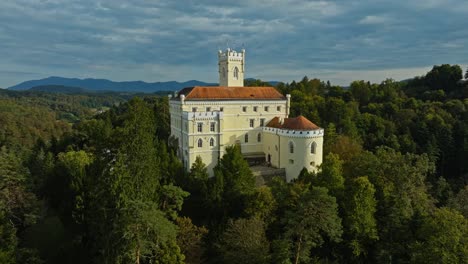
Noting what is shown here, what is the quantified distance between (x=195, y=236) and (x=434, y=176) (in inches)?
1641

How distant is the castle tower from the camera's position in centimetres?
4325

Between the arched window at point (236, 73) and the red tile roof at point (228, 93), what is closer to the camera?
the red tile roof at point (228, 93)

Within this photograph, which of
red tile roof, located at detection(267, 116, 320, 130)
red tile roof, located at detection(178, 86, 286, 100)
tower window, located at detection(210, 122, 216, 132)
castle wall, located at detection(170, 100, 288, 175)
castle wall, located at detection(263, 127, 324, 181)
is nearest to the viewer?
castle wall, located at detection(263, 127, 324, 181)

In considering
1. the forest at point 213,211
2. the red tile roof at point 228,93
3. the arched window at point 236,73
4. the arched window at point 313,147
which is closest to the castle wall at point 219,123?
the red tile roof at point 228,93

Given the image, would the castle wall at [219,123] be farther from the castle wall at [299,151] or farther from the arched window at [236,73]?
the arched window at [236,73]

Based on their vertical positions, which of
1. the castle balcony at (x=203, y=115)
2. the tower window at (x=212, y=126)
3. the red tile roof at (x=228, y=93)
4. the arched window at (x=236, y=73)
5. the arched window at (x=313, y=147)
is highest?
the arched window at (x=236, y=73)

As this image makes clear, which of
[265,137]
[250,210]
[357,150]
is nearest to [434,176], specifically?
[357,150]

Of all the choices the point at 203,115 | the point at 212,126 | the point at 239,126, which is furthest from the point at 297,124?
the point at 203,115

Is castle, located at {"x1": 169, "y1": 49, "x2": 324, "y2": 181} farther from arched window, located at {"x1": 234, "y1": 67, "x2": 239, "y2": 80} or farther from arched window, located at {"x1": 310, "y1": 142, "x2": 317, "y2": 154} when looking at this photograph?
arched window, located at {"x1": 234, "y1": 67, "x2": 239, "y2": 80}

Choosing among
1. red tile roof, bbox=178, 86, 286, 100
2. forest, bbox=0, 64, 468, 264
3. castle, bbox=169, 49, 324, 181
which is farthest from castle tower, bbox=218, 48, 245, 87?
forest, bbox=0, 64, 468, 264

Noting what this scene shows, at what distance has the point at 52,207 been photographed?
34.4m

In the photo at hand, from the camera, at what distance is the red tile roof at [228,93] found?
3928 cm

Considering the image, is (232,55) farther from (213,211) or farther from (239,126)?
(213,211)

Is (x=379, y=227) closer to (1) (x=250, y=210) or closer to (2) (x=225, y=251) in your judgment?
(1) (x=250, y=210)
